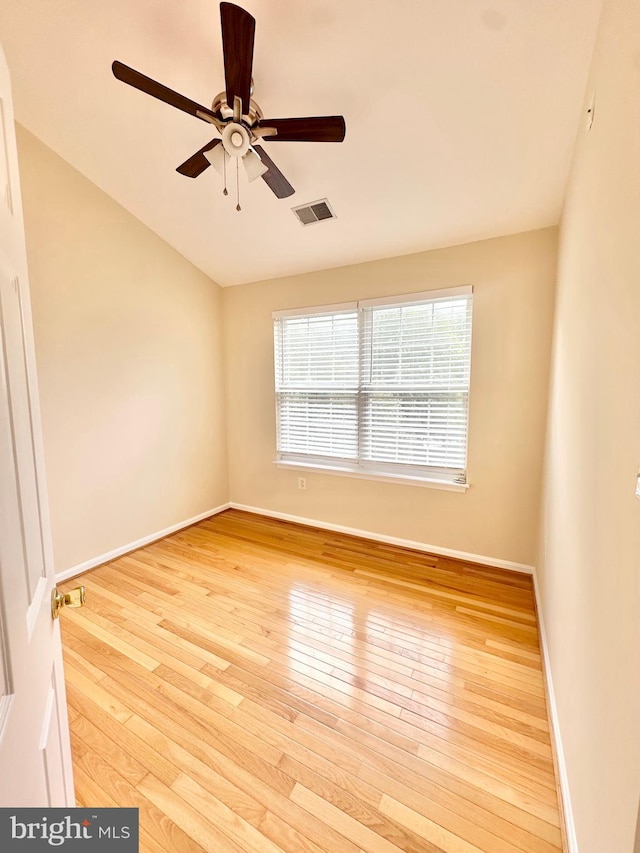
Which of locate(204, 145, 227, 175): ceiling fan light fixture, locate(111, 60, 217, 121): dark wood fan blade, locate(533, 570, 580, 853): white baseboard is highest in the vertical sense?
locate(111, 60, 217, 121): dark wood fan blade

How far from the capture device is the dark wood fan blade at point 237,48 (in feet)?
3.90

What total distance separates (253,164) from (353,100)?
638 millimetres

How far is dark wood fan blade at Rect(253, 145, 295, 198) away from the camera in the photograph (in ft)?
5.65

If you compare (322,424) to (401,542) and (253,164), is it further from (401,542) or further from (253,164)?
(253,164)

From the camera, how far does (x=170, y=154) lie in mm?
2293

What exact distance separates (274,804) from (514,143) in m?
3.18

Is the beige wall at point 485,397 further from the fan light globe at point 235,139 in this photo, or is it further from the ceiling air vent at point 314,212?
the fan light globe at point 235,139

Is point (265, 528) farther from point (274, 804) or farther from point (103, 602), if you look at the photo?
point (274, 804)

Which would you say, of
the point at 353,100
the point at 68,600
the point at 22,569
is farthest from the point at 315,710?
the point at 353,100

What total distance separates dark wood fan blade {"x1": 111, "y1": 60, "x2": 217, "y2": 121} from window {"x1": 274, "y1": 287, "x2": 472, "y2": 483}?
1.86 meters

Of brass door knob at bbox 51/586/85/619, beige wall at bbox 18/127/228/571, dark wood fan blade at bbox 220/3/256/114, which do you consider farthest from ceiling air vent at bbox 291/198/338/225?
brass door knob at bbox 51/586/85/619

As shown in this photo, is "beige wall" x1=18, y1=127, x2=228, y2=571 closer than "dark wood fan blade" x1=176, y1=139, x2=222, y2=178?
No

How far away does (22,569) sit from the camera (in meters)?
0.69

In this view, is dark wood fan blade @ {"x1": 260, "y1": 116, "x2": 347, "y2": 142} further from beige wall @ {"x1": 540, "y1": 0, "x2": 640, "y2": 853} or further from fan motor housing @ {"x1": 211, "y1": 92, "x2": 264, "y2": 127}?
beige wall @ {"x1": 540, "y1": 0, "x2": 640, "y2": 853}
